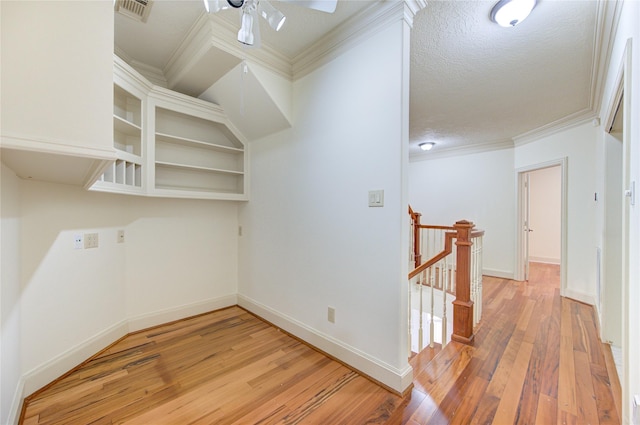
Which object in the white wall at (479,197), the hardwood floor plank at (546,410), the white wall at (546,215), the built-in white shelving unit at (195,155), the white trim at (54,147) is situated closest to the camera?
the white trim at (54,147)

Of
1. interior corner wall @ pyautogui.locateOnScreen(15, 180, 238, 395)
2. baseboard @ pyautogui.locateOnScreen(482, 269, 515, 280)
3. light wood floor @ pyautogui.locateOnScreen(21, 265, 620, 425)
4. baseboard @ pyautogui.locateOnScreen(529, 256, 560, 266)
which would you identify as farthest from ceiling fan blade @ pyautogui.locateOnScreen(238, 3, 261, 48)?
baseboard @ pyautogui.locateOnScreen(529, 256, 560, 266)

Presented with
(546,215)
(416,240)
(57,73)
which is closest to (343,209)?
(57,73)

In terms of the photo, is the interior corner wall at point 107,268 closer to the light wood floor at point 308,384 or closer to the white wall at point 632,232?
the light wood floor at point 308,384

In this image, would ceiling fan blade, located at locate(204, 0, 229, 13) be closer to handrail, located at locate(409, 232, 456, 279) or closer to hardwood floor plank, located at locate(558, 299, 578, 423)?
handrail, located at locate(409, 232, 456, 279)

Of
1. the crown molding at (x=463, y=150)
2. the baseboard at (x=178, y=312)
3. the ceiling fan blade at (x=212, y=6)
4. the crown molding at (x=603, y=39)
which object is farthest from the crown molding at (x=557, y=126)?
the baseboard at (x=178, y=312)

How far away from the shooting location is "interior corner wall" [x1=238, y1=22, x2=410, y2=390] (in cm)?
173

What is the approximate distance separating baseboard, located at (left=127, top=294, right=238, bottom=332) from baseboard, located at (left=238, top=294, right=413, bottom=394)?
60 centimetres

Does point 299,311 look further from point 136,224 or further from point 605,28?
point 605,28

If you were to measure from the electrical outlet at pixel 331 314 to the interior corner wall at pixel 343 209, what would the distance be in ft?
0.10

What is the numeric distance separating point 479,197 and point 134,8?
5.62 m

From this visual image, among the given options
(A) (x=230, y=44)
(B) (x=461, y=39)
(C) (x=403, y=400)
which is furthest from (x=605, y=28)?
(C) (x=403, y=400)

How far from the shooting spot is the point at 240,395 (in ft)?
5.55

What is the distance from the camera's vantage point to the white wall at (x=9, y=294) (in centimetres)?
134

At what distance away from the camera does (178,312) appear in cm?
280
